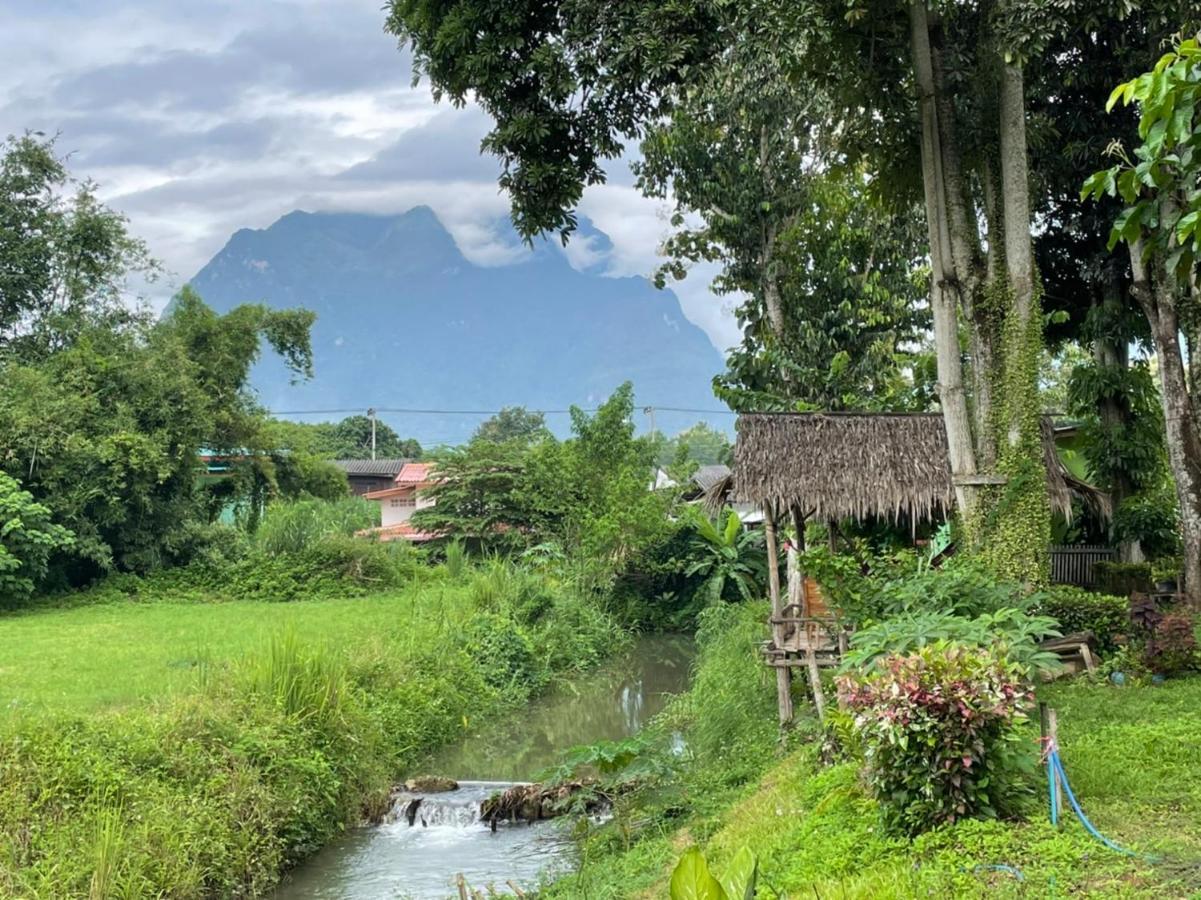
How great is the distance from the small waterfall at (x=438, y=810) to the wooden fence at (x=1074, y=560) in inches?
449

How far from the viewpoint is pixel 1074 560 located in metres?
18.0

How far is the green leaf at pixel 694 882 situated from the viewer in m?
2.26

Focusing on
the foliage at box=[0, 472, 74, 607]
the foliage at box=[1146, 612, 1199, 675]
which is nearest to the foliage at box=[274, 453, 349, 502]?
the foliage at box=[0, 472, 74, 607]

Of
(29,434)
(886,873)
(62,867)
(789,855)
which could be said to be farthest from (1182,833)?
(29,434)

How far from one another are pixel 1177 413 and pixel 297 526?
762 inches

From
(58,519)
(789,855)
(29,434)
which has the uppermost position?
(29,434)

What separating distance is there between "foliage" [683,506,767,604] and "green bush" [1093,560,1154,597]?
817 centimetres

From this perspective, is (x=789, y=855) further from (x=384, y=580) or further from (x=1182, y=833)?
(x=384, y=580)

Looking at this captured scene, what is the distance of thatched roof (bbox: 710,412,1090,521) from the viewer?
10.9 metres

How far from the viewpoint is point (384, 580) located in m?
24.4

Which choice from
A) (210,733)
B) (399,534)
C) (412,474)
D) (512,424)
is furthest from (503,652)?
(512,424)

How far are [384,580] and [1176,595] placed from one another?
17258 millimetres

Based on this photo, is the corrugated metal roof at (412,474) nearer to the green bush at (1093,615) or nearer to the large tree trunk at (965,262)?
the large tree trunk at (965,262)

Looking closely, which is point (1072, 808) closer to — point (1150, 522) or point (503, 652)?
point (1150, 522)
